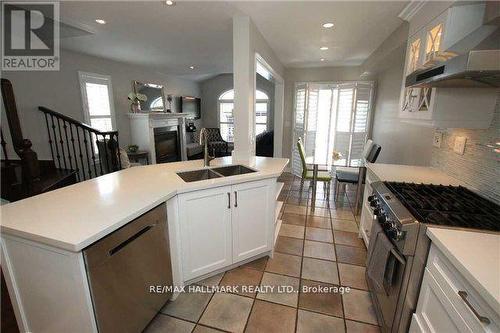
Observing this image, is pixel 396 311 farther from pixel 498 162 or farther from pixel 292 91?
pixel 292 91

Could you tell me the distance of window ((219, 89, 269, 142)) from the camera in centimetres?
774

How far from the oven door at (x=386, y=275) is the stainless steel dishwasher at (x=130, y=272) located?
142 cm

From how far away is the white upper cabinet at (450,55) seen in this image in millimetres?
1292

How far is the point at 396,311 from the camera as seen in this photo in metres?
1.28

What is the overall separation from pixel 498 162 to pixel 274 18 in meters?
2.31

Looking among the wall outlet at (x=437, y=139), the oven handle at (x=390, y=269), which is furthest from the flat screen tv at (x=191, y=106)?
the oven handle at (x=390, y=269)

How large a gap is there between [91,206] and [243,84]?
6.18 ft

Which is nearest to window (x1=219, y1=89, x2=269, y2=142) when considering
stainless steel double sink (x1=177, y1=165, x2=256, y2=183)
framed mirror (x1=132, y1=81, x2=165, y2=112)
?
framed mirror (x1=132, y1=81, x2=165, y2=112)

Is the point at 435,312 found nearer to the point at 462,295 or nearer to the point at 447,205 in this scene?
the point at 462,295

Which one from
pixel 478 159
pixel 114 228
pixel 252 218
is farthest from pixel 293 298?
pixel 478 159

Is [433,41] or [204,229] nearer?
[433,41]

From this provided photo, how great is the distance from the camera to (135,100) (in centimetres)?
485

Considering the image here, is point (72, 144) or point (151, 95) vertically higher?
point (151, 95)

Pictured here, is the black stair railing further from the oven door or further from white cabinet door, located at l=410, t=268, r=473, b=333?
Result: white cabinet door, located at l=410, t=268, r=473, b=333
